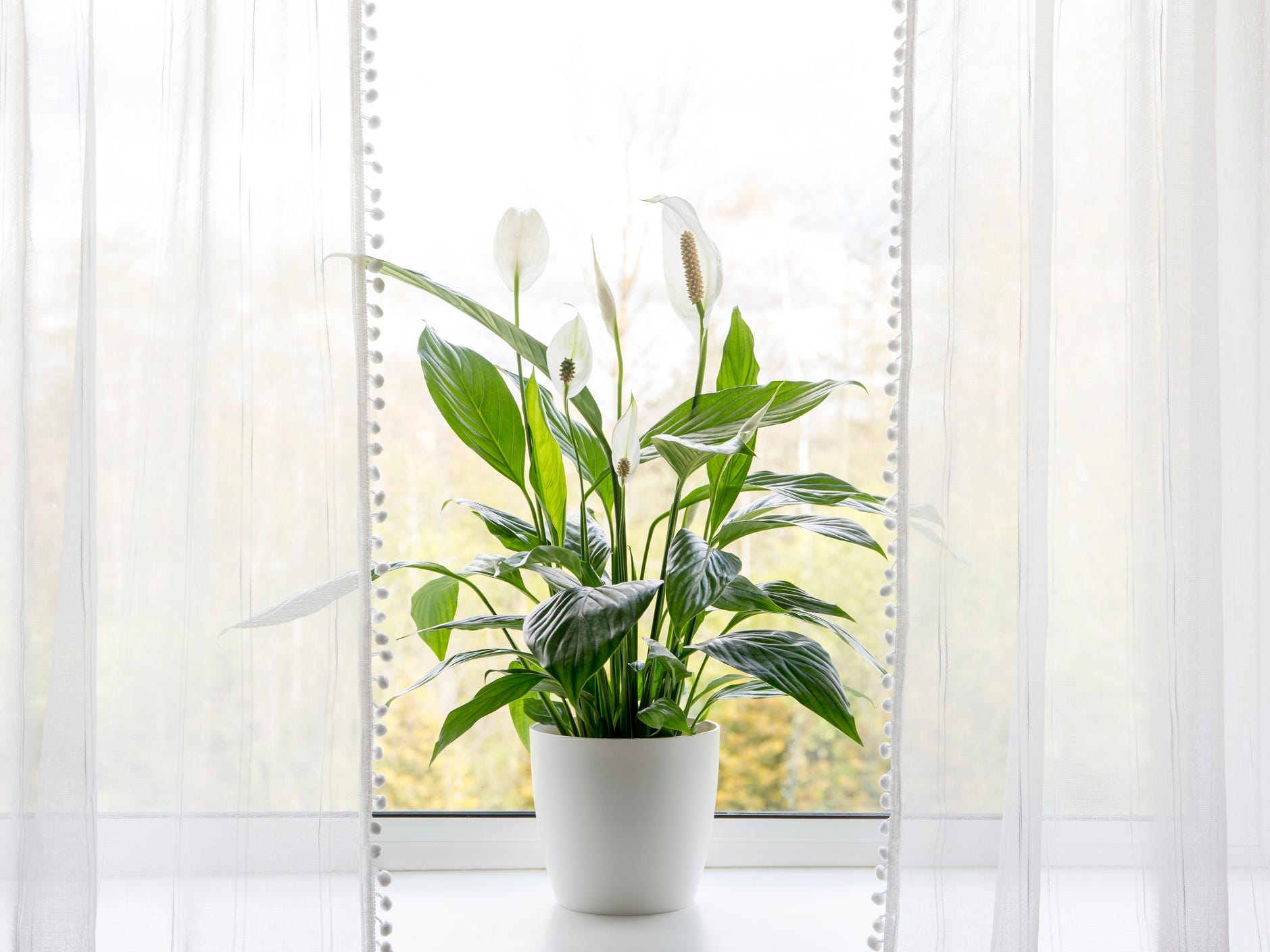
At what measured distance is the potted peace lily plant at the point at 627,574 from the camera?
2.76 feet

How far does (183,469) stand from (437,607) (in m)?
0.28

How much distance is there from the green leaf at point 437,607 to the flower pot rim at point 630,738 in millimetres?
121

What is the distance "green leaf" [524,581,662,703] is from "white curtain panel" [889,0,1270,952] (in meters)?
0.26

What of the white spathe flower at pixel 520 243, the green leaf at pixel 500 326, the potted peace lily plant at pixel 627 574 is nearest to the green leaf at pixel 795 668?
the potted peace lily plant at pixel 627 574

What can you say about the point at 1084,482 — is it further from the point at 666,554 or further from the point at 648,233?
the point at 648,233

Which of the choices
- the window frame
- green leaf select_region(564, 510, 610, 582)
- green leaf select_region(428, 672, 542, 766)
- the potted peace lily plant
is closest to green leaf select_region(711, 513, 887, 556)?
the potted peace lily plant

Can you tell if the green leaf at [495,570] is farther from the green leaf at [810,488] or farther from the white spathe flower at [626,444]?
the green leaf at [810,488]

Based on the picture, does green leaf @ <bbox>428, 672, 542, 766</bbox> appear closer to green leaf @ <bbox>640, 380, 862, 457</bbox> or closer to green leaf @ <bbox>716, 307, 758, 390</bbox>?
green leaf @ <bbox>640, 380, 862, 457</bbox>

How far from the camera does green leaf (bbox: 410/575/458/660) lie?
0.97m

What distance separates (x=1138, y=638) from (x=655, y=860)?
0.48m

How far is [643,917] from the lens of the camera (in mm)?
940

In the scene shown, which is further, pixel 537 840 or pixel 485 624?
pixel 537 840

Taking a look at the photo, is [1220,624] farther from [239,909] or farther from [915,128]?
[239,909]

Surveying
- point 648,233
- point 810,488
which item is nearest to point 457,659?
point 810,488
